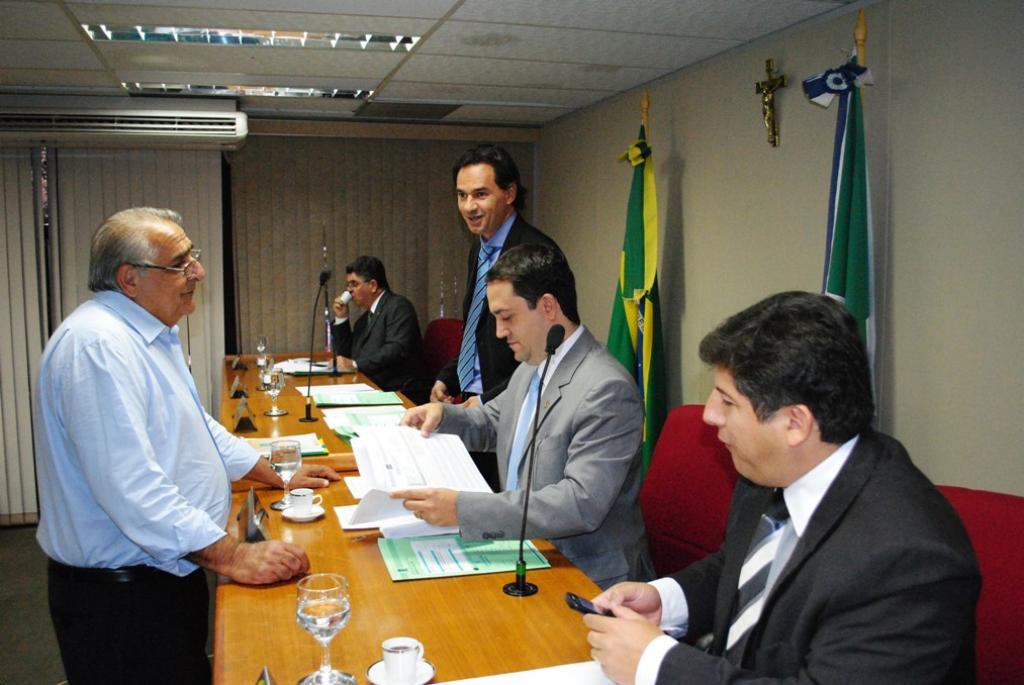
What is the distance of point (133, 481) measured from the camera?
1.80 metres

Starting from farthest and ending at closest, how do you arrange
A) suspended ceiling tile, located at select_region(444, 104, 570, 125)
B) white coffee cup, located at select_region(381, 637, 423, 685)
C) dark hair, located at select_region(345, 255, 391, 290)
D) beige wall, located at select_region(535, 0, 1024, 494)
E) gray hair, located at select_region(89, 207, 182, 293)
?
dark hair, located at select_region(345, 255, 391, 290) < suspended ceiling tile, located at select_region(444, 104, 570, 125) < beige wall, located at select_region(535, 0, 1024, 494) < gray hair, located at select_region(89, 207, 182, 293) < white coffee cup, located at select_region(381, 637, 423, 685)

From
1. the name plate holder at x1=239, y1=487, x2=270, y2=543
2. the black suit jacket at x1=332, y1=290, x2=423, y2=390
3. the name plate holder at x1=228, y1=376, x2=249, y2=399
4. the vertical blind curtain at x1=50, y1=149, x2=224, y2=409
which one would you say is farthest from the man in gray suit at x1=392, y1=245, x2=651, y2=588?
the vertical blind curtain at x1=50, y1=149, x2=224, y2=409

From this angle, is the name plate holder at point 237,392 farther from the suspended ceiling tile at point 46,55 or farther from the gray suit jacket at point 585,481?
the gray suit jacket at point 585,481

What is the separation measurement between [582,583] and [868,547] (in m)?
0.72

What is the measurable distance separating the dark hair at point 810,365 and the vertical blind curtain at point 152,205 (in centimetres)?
495

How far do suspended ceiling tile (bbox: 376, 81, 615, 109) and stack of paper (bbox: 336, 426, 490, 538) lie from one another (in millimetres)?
2753

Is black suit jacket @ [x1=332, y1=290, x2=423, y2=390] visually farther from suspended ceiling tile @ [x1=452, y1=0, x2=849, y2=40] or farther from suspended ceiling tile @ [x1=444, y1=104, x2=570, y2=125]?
suspended ceiling tile @ [x1=452, y1=0, x2=849, y2=40]

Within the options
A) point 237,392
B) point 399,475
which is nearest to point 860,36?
point 399,475

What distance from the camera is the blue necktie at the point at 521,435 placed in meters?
2.24

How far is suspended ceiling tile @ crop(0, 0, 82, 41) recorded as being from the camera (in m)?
2.89

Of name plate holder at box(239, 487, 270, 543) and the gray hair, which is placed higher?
the gray hair

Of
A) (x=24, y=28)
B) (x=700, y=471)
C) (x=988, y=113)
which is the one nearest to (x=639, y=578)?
(x=700, y=471)

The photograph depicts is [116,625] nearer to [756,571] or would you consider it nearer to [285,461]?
[285,461]

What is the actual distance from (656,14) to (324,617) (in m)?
2.47
